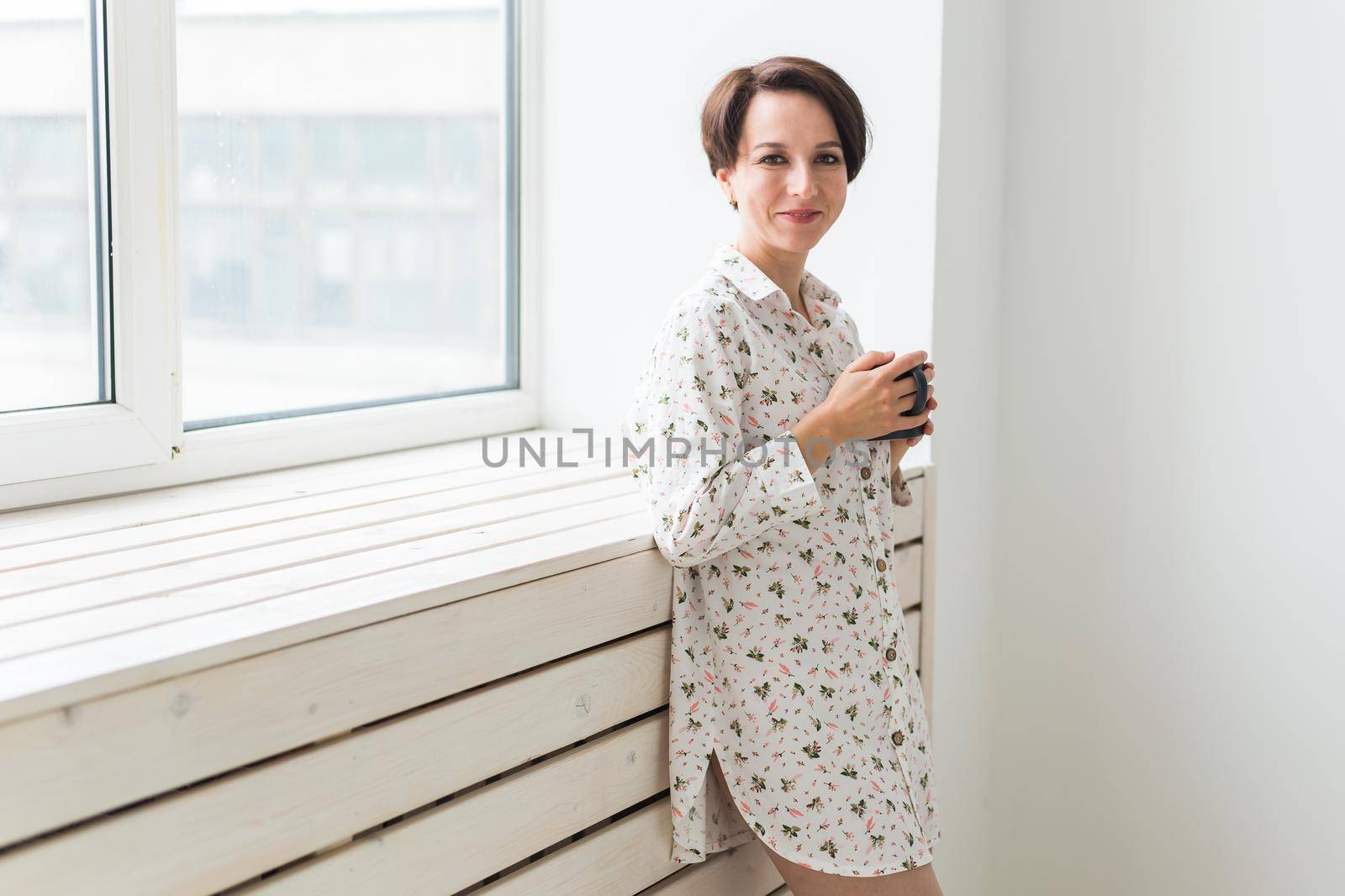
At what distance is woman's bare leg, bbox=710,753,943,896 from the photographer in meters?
1.21

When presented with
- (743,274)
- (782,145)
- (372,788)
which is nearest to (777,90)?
(782,145)

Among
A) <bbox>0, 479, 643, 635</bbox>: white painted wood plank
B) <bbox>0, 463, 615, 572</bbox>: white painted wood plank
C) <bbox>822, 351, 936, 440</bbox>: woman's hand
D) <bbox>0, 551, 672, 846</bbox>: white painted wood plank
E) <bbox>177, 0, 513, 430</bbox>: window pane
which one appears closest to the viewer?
<bbox>0, 551, 672, 846</bbox>: white painted wood plank

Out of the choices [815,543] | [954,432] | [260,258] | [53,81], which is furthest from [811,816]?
[53,81]

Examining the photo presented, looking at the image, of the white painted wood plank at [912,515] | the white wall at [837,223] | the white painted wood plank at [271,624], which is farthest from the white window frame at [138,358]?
the white painted wood plank at [912,515]

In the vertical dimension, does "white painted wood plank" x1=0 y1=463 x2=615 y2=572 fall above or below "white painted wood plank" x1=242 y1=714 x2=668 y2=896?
above

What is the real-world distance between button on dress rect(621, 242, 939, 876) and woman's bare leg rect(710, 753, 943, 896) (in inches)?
0.8

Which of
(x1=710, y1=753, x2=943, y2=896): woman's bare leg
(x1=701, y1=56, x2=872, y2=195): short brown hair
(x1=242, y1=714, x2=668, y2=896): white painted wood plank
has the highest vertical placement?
(x1=701, y1=56, x2=872, y2=195): short brown hair

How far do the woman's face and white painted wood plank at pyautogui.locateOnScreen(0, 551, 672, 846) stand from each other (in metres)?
0.39

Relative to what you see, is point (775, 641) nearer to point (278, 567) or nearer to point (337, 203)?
point (278, 567)

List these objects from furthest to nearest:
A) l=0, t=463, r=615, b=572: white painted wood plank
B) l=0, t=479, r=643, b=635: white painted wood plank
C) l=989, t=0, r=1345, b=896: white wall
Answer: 1. l=989, t=0, r=1345, b=896: white wall
2. l=0, t=463, r=615, b=572: white painted wood plank
3. l=0, t=479, r=643, b=635: white painted wood plank

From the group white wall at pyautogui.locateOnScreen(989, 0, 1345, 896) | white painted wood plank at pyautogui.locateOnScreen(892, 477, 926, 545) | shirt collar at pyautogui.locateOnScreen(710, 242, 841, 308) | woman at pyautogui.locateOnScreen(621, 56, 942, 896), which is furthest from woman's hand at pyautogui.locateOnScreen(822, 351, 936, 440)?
white wall at pyautogui.locateOnScreen(989, 0, 1345, 896)

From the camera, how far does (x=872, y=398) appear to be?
1.17 metres

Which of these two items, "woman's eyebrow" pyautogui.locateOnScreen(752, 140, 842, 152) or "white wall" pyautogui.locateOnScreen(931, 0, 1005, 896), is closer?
"woman's eyebrow" pyautogui.locateOnScreen(752, 140, 842, 152)

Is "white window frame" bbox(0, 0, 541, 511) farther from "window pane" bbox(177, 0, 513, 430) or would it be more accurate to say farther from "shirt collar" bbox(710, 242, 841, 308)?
"shirt collar" bbox(710, 242, 841, 308)
